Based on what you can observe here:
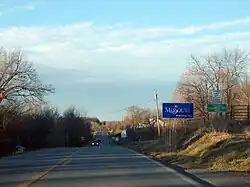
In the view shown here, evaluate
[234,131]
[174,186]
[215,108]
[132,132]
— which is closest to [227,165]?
[174,186]

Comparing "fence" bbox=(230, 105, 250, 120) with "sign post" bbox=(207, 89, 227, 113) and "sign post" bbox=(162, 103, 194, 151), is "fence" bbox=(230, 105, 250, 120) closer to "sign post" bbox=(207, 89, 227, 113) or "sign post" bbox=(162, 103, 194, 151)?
"sign post" bbox=(207, 89, 227, 113)

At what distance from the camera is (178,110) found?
39125 millimetres

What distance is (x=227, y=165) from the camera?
27.3 metres

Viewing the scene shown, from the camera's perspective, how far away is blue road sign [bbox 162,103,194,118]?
3862 cm

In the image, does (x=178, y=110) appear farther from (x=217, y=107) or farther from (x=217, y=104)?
(x=217, y=107)

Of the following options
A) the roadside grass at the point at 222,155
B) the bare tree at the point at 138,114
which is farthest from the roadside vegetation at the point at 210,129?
the bare tree at the point at 138,114

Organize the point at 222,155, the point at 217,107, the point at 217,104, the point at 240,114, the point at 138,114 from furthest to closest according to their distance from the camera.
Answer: the point at 138,114 → the point at 240,114 → the point at 217,107 → the point at 217,104 → the point at 222,155

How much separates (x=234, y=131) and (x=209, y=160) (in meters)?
13.1

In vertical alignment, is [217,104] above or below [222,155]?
above

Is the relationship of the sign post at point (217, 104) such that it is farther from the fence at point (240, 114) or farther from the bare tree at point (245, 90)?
the bare tree at point (245, 90)

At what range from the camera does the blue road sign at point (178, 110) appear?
127 ft

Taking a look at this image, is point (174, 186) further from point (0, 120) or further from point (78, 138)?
point (78, 138)

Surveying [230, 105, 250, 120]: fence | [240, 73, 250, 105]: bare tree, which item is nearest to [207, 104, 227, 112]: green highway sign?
[230, 105, 250, 120]: fence

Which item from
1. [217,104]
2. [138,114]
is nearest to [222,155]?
[217,104]
